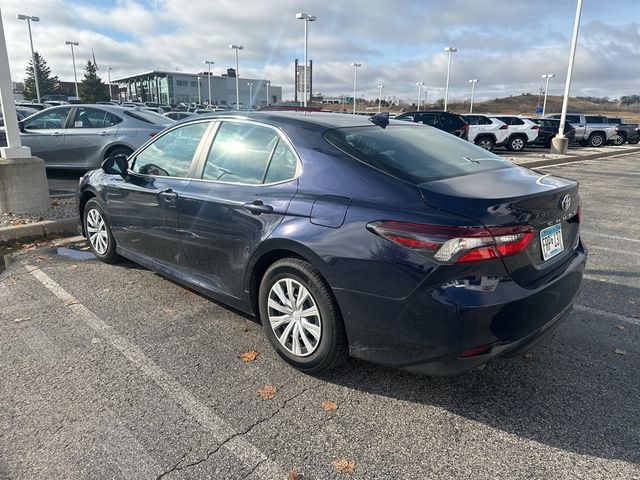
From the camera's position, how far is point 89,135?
945 centimetres

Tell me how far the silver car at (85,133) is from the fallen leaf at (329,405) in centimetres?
766

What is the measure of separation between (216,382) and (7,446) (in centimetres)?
111

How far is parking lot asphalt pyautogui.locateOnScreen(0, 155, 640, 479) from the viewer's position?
2375 mm

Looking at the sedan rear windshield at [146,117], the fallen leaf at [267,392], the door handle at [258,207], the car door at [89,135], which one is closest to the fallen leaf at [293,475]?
the fallen leaf at [267,392]

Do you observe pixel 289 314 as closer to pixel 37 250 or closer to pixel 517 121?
pixel 37 250

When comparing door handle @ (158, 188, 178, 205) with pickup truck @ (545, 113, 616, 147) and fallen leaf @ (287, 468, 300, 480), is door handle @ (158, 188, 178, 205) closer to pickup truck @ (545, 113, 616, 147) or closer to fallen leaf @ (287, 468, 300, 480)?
fallen leaf @ (287, 468, 300, 480)

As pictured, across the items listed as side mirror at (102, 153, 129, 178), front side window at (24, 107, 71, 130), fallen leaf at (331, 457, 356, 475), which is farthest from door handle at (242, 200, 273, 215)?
front side window at (24, 107, 71, 130)

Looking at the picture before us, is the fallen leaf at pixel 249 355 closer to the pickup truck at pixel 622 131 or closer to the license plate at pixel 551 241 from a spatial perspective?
the license plate at pixel 551 241

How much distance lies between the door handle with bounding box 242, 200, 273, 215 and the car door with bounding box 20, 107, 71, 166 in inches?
311

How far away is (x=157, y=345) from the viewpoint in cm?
351

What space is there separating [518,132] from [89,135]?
18.6 m

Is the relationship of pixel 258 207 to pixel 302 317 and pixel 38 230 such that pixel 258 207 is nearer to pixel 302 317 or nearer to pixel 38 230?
pixel 302 317

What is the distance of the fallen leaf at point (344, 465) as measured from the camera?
2328mm

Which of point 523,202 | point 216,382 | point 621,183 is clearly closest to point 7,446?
point 216,382
